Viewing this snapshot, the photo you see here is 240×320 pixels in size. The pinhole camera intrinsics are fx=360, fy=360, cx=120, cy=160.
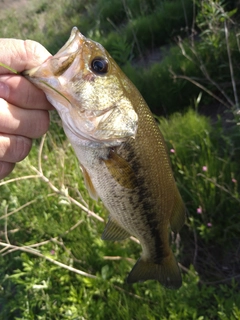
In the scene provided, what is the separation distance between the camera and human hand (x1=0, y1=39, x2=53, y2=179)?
1.24 m

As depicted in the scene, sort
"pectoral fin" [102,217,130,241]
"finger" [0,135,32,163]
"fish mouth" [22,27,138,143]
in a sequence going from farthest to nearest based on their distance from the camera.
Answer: "pectoral fin" [102,217,130,241]
"finger" [0,135,32,163]
"fish mouth" [22,27,138,143]

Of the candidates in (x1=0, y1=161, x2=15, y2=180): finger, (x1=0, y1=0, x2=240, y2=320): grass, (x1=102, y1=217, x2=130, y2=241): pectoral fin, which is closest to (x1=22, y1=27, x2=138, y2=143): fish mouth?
(x1=0, y1=161, x2=15, y2=180): finger

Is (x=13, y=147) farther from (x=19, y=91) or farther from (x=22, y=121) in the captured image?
(x=19, y=91)

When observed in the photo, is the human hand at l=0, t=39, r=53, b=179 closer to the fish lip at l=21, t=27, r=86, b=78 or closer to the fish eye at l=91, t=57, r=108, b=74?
the fish lip at l=21, t=27, r=86, b=78

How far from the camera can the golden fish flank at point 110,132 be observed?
1.23 meters

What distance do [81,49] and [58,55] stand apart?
0.09m

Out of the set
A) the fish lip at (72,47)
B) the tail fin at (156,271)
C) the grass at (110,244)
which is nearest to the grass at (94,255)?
the grass at (110,244)

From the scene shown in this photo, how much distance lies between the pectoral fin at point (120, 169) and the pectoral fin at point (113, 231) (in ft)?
0.84

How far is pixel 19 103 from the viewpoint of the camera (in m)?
1.29

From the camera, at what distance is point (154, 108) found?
435cm

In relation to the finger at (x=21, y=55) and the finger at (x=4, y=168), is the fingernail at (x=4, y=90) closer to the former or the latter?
the finger at (x=21, y=55)

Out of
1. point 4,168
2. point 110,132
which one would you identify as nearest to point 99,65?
point 110,132

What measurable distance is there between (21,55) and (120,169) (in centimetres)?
53

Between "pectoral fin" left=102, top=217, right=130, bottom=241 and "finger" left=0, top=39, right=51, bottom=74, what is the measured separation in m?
0.73
